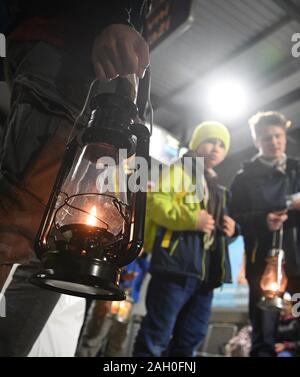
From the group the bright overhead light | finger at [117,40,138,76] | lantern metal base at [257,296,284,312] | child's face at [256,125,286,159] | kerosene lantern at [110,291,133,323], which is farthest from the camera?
the bright overhead light

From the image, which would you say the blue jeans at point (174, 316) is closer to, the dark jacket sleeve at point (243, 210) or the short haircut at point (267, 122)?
the dark jacket sleeve at point (243, 210)

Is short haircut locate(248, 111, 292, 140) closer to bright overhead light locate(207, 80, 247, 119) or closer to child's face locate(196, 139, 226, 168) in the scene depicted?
child's face locate(196, 139, 226, 168)

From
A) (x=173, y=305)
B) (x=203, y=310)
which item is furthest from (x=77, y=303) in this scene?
(x=203, y=310)

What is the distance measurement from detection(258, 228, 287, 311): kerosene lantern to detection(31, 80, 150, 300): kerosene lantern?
147 cm

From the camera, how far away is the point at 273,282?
204 centimetres

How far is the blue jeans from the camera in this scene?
197cm

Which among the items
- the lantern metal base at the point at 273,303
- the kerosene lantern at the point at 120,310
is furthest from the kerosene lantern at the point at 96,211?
the kerosene lantern at the point at 120,310

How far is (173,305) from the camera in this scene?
1999 millimetres

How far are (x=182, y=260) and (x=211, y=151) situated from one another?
2.70 ft

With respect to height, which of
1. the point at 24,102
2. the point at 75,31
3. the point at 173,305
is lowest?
the point at 173,305

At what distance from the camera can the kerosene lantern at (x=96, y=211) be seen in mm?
622

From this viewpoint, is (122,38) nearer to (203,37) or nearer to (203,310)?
(203,310)

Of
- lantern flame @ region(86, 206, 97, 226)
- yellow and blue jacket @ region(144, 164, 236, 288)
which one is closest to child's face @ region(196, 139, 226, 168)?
yellow and blue jacket @ region(144, 164, 236, 288)
